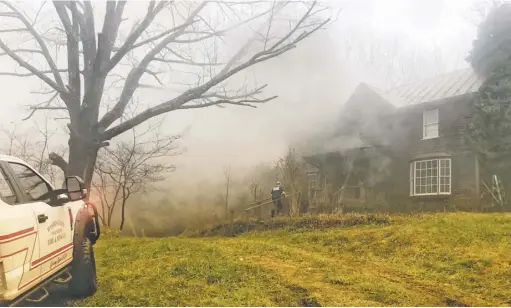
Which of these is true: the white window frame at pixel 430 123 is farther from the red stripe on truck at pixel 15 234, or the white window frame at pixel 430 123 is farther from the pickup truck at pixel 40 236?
the red stripe on truck at pixel 15 234

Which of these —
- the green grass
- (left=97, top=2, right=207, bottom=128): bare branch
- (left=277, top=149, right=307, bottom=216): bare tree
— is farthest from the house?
(left=97, top=2, right=207, bottom=128): bare branch

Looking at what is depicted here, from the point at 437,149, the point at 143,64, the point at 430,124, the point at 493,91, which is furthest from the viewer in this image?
the point at 430,124

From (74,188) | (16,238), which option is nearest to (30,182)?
(74,188)

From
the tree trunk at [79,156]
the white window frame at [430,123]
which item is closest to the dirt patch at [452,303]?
the tree trunk at [79,156]

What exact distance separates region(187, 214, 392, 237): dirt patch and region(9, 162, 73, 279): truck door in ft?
18.3

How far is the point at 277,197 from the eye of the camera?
10.2m

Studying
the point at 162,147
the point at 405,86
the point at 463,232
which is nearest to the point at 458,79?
the point at 405,86

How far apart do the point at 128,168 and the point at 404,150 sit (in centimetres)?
891

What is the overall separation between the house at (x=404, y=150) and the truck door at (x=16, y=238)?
8.22 m

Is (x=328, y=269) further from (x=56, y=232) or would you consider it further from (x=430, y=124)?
(x=430, y=124)

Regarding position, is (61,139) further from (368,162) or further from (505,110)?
(505,110)

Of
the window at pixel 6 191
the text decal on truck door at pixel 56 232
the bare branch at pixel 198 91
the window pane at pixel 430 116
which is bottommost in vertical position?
the text decal on truck door at pixel 56 232

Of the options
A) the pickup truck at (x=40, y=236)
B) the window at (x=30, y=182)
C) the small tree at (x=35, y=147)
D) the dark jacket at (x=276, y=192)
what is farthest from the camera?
the dark jacket at (x=276, y=192)

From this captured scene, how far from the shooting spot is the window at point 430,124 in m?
14.0
